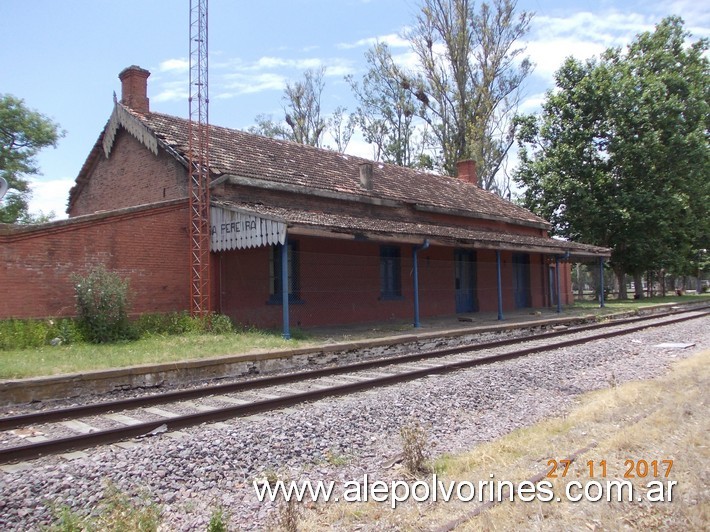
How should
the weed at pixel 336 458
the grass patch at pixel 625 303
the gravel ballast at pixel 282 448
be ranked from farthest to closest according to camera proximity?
the grass patch at pixel 625 303 < the weed at pixel 336 458 < the gravel ballast at pixel 282 448

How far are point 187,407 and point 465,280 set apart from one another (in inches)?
631

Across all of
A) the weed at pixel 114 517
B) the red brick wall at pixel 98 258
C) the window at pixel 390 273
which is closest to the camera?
the weed at pixel 114 517

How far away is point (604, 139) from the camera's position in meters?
30.9

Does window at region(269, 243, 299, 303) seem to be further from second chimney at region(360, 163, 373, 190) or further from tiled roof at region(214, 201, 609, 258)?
second chimney at region(360, 163, 373, 190)

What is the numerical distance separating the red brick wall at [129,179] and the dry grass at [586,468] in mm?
12206

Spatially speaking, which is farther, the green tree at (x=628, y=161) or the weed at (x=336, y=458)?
the green tree at (x=628, y=161)

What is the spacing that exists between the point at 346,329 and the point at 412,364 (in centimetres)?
459

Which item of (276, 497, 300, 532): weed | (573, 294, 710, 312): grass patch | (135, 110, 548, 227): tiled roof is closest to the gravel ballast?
(276, 497, 300, 532): weed

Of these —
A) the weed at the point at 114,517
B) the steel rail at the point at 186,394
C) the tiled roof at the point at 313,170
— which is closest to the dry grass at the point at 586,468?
the weed at the point at 114,517

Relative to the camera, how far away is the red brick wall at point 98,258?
1130 centimetres

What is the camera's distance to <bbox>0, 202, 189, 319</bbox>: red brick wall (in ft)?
37.1

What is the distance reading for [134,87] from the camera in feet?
57.6

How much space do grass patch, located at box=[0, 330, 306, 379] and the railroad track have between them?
171cm

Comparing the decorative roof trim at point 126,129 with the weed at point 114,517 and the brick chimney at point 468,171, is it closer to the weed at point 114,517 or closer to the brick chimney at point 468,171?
the weed at point 114,517
